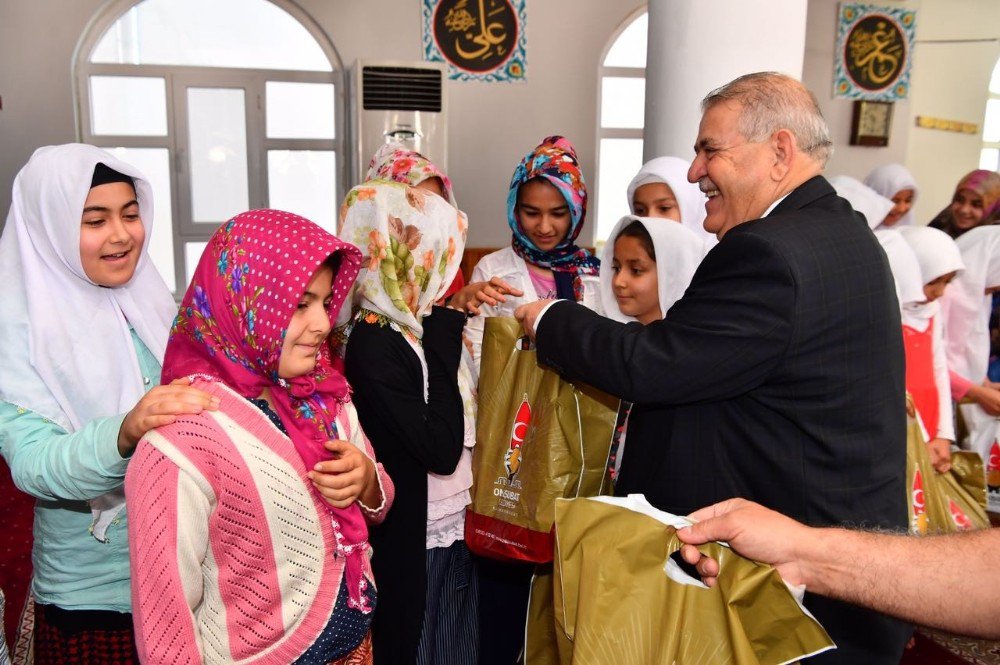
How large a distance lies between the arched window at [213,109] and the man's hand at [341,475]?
16.1 feet

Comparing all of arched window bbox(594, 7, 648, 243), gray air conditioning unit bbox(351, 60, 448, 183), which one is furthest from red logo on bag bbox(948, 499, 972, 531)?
arched window bbox(594, 7, 648, 243)

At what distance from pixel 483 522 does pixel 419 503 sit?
196 mm

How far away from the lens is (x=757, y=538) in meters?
1.05

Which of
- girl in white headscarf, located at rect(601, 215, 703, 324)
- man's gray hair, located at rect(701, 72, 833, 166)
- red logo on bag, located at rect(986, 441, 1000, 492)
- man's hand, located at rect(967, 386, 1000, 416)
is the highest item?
man's gray hair, located at rect(701, 72, 833, 166)

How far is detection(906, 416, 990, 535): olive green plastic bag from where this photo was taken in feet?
7.35

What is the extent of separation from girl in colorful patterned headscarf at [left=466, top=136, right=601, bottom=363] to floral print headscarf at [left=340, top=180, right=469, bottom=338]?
23.4 inches

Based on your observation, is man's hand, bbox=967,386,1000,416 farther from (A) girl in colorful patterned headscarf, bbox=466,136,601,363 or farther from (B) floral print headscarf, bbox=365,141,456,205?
(B) floral print headscarf, bbox=365,141,456,205

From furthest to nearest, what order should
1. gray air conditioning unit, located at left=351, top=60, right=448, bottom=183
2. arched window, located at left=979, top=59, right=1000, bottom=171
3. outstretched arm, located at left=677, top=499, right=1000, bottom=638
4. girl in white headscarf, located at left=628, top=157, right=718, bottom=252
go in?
arched window, located at left=979, top=59, right=1000, bottom=171, gray air conditioning unit, located at left=351, top=60, right=448, bottom=183, girl in white headscarf, located at left=628, top=157, right=718, bottom=252, outstretched arm, located at left=677, top=499, right=1000, bottom=638

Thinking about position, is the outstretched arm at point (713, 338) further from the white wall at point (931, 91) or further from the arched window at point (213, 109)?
the white wall at point (931, 91)

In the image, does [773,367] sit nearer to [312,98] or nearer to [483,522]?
[483,522]

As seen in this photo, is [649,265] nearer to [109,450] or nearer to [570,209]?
[570,209]

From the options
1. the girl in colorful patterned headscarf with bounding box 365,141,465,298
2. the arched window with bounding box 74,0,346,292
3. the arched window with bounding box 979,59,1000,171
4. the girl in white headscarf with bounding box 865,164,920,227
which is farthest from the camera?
the arched window with bounding box 979,59,1000,171

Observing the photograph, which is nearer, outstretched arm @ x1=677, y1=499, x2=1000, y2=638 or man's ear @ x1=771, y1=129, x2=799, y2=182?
A: outstretched arm @ x1=677, y1=499, x2=1000, y2=638

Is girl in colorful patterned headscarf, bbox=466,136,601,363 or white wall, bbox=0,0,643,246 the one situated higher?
white wall, bbox=0,0,643,246
